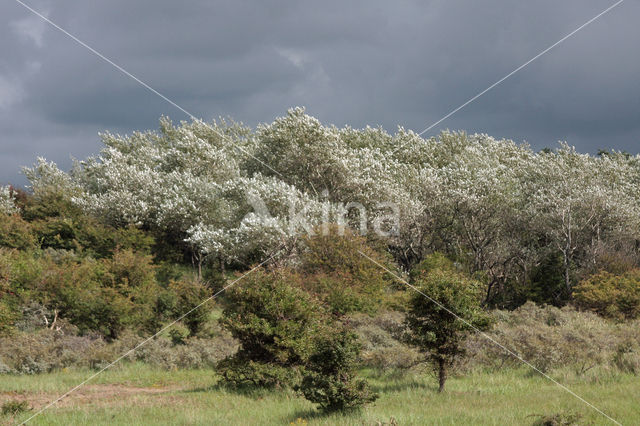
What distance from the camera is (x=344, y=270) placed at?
26.9 m

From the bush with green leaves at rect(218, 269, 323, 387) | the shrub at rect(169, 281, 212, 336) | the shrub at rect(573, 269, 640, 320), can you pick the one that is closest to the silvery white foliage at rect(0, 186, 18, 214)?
the shrub at rect(169, 281, 212, 336)

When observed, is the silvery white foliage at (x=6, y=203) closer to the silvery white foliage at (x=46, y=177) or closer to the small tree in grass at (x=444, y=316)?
the silvery white foliage at (x=46, y=177)

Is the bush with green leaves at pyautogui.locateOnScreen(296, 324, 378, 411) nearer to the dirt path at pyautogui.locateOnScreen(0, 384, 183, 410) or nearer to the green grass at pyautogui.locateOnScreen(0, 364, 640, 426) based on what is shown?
the green grass at pyautogui.locateOnScreen(0, 364, 640, 426)

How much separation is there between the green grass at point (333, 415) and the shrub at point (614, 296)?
11.5 meters

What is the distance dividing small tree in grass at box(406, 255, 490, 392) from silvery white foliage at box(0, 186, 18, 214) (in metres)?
36.5

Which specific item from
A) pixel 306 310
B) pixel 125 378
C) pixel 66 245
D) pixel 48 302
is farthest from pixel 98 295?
pixel 66 245

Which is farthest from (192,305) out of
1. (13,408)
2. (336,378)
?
(336,378)

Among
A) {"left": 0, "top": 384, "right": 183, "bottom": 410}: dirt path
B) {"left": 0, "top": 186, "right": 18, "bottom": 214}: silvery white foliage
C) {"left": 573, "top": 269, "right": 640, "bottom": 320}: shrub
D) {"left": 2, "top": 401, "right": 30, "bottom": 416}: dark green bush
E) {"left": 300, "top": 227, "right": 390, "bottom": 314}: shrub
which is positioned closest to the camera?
{"left": 2, "top": 401, "right": 30, "bottom": 416}: dark green bush

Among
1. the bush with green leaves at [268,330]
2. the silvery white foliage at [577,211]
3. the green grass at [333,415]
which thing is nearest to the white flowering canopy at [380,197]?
the silvery white foliage at [577,211]

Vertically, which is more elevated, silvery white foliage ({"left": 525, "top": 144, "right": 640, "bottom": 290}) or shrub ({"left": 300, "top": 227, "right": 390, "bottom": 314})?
silvery white foliage ({"left": 525, "top": 144, "right": 640, "bottom": 290})

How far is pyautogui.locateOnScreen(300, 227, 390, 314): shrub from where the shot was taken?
24327 millimetres

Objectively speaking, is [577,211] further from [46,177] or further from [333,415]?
[46,177]

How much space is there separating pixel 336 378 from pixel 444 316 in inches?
147

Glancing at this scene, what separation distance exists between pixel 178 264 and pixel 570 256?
25498 millimetres
